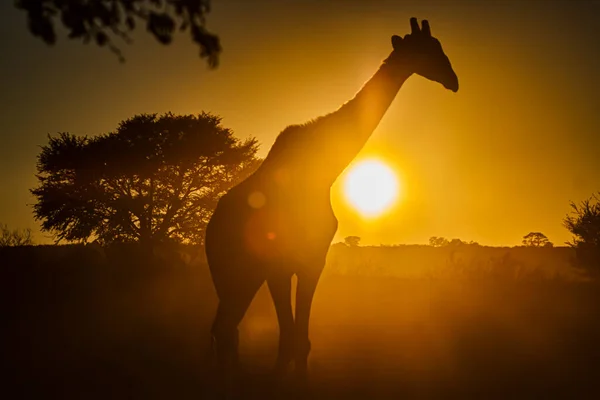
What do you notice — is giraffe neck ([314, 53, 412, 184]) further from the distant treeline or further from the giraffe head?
the distant treeline

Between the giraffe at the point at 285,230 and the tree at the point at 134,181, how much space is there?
65.7 feet

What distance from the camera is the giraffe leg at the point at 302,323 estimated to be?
7.90 metres

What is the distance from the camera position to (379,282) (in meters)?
20.7

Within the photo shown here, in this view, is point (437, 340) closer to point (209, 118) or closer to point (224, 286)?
point (224, 286)

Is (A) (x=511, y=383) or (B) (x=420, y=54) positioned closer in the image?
(A) (x=511, y=383)

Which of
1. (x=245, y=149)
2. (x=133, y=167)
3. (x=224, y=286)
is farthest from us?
(x=245, y=149)

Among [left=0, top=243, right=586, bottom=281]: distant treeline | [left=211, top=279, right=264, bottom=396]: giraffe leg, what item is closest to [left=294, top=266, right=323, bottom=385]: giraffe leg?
[left=211, top=279, right=264, bottom=396]: giraffe leg

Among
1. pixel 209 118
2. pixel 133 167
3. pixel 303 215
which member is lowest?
pixel 303 215

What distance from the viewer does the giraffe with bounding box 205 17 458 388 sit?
25.2 feet

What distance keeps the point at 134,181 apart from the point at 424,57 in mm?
21638

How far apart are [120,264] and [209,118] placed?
1171 centimetres

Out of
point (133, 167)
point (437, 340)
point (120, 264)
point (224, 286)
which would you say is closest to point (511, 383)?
point (437, 340)

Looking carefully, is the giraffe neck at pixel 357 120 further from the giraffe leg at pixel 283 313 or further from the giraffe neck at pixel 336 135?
the giraffe leg at pixel 283 313

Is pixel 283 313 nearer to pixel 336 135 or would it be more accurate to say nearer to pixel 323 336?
pixel 336 135
